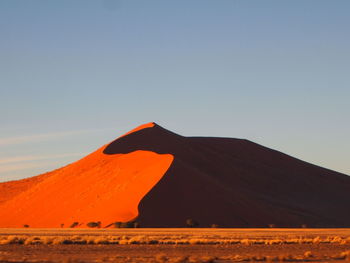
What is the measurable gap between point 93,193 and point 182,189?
1294cm

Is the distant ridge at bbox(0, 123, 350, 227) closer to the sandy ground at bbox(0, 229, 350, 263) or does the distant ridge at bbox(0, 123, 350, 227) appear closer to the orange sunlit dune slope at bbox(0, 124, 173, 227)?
the orange sunlit dune slope at bbox(0, 124, 173, 227)

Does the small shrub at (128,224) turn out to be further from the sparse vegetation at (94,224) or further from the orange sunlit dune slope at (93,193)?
the sparse vegetation at (94,224)

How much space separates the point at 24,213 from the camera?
84375 mm

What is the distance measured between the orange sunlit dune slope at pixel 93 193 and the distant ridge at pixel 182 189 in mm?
174

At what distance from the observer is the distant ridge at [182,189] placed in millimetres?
70581

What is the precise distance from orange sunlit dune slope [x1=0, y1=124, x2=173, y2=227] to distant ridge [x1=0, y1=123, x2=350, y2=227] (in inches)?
6.9

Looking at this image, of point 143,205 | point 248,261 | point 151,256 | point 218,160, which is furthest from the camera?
point 218,160

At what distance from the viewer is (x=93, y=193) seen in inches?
3201

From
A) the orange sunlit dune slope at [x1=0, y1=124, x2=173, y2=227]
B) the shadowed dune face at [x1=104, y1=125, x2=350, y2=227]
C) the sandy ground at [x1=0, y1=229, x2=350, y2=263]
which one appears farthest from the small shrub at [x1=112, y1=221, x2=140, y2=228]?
the sandy ground at [x1=0, y1=229, x2=350, y2=263]

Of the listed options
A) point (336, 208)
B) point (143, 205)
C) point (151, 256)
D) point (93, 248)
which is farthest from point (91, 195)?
point (151, 256)

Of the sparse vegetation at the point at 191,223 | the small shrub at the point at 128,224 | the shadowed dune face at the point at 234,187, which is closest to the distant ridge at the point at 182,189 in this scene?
the shadowed dune face at the point at 234,187

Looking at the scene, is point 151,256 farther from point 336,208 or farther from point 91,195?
point 336,208

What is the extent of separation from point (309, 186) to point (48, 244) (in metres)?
67.0

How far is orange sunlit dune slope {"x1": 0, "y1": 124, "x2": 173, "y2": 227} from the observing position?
72562 mm
